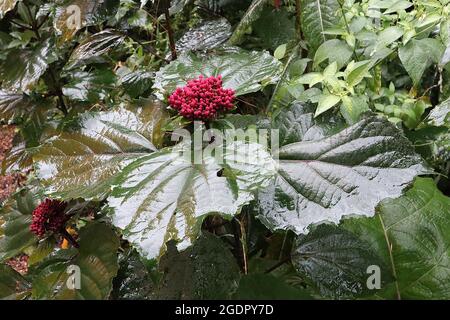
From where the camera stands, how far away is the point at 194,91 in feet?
2.35

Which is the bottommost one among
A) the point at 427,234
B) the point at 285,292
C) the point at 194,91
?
the point at 427,234

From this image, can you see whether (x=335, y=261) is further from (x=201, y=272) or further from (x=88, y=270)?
(x=88, y=270)

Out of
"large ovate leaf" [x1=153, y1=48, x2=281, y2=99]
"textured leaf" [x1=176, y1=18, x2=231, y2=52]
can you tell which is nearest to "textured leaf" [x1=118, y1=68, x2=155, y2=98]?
"textured leaf" [x1=176, y1=18, x2=231, y2=52]

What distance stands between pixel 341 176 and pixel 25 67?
1.06 meters

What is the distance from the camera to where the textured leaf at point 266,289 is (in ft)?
1.94

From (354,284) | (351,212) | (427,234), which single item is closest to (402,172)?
(351,212)

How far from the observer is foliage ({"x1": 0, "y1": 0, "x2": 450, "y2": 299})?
0.66 metres

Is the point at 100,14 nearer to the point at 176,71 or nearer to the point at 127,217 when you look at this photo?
the point at 176,71

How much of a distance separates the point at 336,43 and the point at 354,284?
1.77ft

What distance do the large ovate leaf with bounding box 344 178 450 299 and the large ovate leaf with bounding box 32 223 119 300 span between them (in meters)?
0.49

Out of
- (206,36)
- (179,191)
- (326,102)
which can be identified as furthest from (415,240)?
(206,36)

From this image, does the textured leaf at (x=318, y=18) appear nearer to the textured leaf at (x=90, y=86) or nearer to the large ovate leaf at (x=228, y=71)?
the large ovate leaf at (x=228, y=71)

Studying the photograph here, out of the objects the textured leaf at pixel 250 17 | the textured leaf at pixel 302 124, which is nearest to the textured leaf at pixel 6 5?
the textured leaf at pixel 250 17

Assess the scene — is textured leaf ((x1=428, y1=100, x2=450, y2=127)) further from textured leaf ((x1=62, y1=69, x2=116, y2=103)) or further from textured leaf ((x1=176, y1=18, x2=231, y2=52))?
textured leaf ((x1=62, y1=69, x2=116, y2=103))
